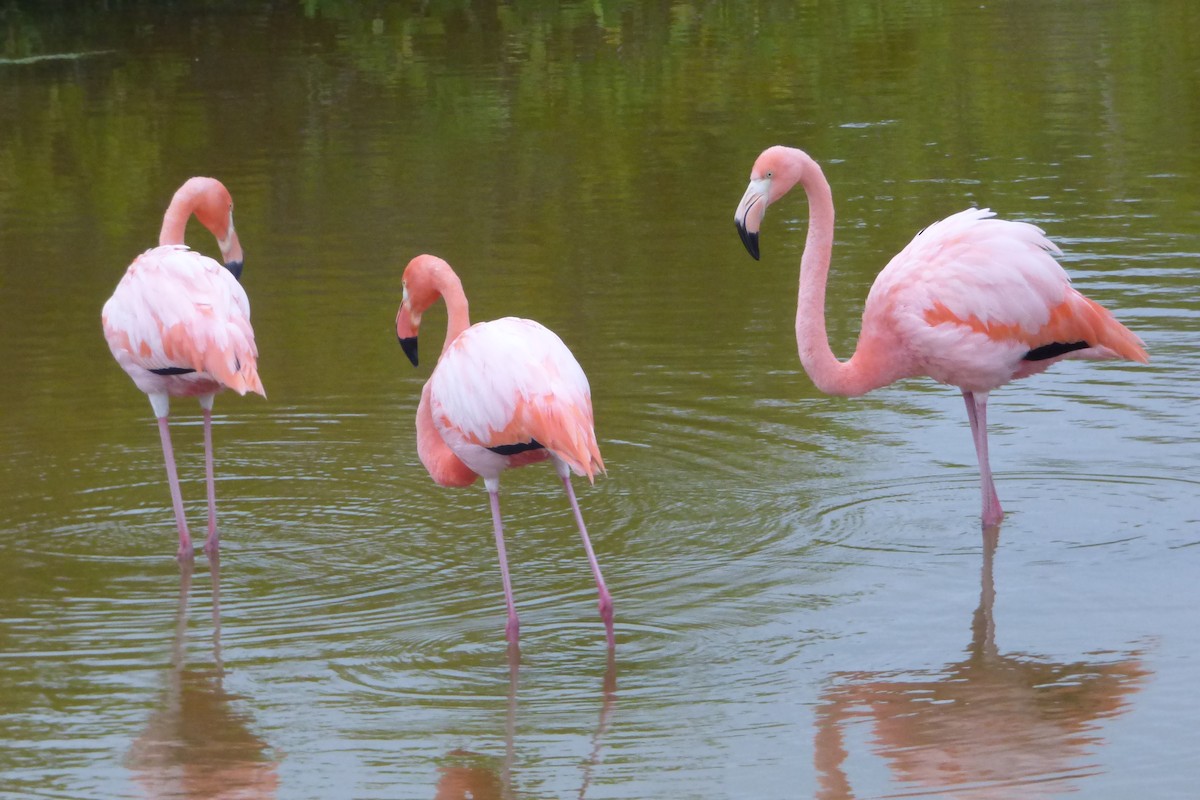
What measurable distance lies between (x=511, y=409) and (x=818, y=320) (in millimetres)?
1538

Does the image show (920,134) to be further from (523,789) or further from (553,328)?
(523,789)

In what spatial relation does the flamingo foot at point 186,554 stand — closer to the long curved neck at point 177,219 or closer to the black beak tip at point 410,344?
the black beak tip at point 410,344

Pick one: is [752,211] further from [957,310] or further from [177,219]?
[177,219]

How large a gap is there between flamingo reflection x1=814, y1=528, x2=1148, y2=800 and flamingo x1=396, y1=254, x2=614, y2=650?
31.7 inches

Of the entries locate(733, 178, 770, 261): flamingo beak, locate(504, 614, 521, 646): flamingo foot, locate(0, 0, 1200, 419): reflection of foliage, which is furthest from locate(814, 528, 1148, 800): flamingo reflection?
locate(0, 0, 1200, 419): reflection of foliage

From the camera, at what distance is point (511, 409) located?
497cm

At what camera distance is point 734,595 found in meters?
5.51

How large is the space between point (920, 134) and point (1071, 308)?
8133 millimetres

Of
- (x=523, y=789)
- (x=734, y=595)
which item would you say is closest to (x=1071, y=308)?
(x=734, y=595)

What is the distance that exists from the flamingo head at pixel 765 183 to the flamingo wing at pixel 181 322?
67.3 inches

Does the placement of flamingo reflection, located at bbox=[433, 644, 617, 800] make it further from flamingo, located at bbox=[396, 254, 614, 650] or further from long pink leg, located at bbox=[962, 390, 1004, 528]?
long pink leg, located at bbox=[962, 390, 1004, 528]

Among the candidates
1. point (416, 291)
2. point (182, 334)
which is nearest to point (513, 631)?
point (416, 291)

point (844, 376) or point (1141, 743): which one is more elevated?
point (844, 376)

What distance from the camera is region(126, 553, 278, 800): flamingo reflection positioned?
4.35 m
